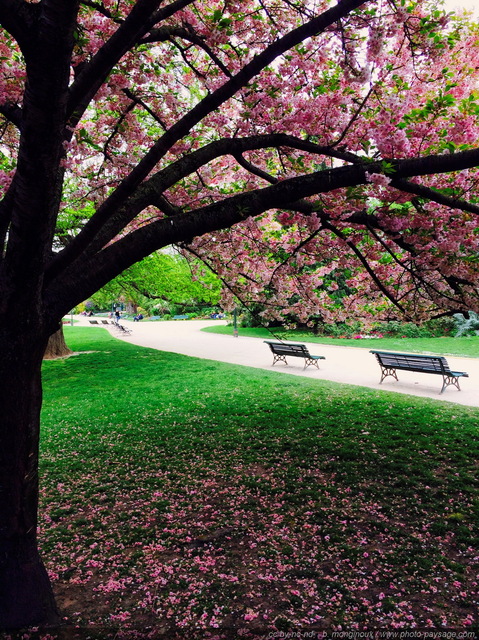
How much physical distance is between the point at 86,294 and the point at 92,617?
2.28 m

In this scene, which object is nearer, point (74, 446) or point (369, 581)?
point (369, 581)

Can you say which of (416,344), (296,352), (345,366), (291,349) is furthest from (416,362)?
(416,344)

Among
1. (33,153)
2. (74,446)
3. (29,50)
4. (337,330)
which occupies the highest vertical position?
(29,50)

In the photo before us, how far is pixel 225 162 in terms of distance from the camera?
648 centimetres

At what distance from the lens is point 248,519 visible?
3.95m

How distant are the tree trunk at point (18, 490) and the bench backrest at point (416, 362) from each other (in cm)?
926

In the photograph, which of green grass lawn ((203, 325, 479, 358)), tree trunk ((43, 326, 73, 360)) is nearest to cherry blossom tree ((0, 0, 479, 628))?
green grass lawn ((203, 325, 479, 358))

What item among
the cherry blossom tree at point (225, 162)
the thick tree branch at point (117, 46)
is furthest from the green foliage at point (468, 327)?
the thick tree branch at point (117, 46)

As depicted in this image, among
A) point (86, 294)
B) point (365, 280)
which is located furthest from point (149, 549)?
point (365, 280)

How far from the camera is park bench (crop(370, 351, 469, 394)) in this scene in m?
9.78

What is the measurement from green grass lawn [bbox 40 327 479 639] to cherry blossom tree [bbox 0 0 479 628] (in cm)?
90

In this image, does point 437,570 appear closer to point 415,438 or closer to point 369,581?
point 369,581

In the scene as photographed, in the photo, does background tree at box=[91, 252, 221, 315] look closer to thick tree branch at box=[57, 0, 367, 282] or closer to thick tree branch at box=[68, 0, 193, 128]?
thick tree branch at box=[57, 0, 367, 282]

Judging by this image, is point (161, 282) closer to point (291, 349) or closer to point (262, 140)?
point (291, 349)
